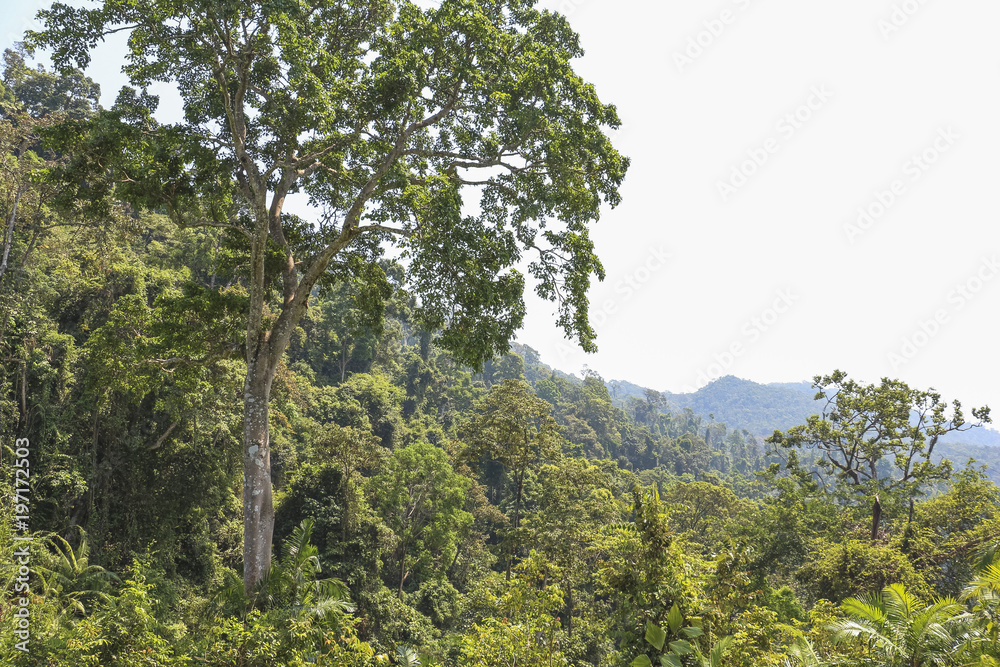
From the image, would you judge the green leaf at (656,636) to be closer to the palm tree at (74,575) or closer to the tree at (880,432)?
the palm tree at (74,575)

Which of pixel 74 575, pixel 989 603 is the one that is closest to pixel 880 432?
pixel 989 603

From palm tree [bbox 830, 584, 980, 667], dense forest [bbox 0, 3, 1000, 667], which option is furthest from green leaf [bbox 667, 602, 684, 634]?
palm tree [bbox 830, 584, 980, 667]

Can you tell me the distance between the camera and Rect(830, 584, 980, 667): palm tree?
4617 millimetres

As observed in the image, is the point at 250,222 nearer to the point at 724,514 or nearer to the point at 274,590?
the point at 274,590

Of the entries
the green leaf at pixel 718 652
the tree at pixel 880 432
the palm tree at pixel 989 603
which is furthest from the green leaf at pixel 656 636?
the tree at pixel 880 432

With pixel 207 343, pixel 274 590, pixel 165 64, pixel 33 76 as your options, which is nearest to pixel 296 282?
pixel 207 343

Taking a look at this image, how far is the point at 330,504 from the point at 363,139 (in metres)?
16.5

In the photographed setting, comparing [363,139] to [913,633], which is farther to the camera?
[363,139]

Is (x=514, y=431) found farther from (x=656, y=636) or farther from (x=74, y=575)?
(x=74, y=575)

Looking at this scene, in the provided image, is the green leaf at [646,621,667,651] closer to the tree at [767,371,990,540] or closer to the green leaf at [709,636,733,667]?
the green leaf at [709,636,733,667]

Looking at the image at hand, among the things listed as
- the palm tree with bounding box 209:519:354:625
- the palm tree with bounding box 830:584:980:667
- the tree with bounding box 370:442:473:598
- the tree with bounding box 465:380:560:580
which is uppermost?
the tree with bounding box 465:380:560:580

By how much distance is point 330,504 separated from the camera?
19391mm

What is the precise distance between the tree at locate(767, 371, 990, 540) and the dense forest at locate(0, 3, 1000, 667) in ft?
0.38

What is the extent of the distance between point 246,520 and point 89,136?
17.7ft
